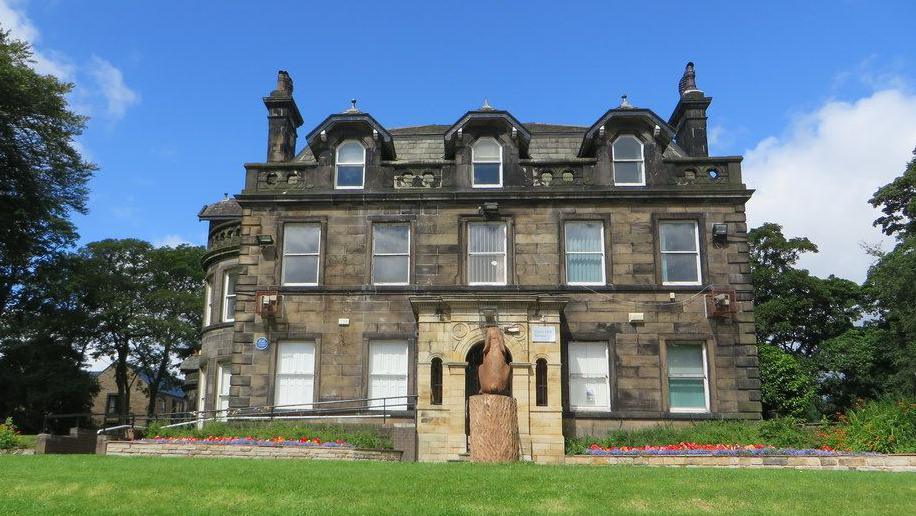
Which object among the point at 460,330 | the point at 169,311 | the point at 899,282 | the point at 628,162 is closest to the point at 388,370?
the point at 460,330

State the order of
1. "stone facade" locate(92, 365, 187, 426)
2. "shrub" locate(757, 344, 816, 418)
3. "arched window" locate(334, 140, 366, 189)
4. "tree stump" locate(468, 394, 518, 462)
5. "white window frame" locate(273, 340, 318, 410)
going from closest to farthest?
"tree stump" locate(468, 394, 518, 462), "white window frame" locate(273, 340, 318, 410), "arched window" locate(334, 140, 366, 189), "shrub" locate(757, 344, 816, 418), "stone facade" locate(92, 365, 187, 426)

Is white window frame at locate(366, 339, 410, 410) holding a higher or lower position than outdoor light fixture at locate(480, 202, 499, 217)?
lower

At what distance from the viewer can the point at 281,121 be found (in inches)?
1005

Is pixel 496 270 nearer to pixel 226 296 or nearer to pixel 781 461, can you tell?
pixel 781 461

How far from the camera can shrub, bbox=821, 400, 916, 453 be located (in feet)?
60.9

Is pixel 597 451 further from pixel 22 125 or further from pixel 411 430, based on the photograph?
pixel 22 125

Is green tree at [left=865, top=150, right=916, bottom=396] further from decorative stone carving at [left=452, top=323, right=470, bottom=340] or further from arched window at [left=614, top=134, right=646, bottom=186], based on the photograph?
decorative stone carving at [left=452, top=323, right=470, bottom=340]

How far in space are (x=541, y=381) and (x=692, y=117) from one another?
1088 centimetres

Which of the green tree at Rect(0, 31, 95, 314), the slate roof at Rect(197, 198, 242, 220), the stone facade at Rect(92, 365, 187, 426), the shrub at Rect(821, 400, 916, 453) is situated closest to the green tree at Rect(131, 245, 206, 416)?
the green tree at Rect(0, 31, 95, 314)

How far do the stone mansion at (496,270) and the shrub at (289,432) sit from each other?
56 centimetres

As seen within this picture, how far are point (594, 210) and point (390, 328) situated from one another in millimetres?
7227

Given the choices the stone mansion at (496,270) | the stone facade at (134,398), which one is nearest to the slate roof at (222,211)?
the stone mansion at (496,270)

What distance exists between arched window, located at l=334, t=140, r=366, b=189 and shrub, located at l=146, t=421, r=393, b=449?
7.57m

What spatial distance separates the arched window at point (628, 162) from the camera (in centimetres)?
2367
